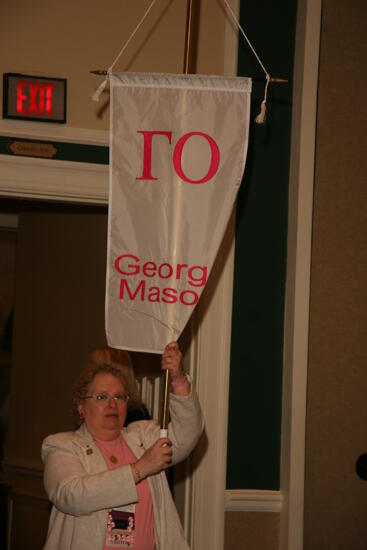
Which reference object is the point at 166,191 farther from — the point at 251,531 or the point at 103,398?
the point at 251,531

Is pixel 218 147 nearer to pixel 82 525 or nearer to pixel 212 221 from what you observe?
pixel 212 221

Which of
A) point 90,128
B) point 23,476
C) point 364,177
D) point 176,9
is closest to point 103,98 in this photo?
point 90,128

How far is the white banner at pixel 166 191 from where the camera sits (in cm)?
260

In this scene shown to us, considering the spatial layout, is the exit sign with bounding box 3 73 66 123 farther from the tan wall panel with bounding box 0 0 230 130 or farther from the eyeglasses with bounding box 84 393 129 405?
the eyeglasses with bounding box 84 393 129 405

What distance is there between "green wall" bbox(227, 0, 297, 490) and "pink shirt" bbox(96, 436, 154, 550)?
2.78ft

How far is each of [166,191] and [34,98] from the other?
93 centimetres

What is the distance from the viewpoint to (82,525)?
8.08 ft

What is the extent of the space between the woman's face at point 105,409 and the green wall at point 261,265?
857 millimetres

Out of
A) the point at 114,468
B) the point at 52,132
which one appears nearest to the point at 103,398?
the point at 114,468

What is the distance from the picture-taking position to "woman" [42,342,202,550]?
2.43m

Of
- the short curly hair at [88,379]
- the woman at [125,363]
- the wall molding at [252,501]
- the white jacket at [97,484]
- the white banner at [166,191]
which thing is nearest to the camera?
the white jacket at [97,484]

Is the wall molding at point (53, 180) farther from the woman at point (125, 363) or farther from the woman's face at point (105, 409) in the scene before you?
the woman's face at point (105, 409)

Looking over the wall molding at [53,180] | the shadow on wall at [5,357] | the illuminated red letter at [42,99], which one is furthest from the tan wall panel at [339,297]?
the shadow on wall at [5,357]

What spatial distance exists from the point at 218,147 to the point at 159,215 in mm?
295
